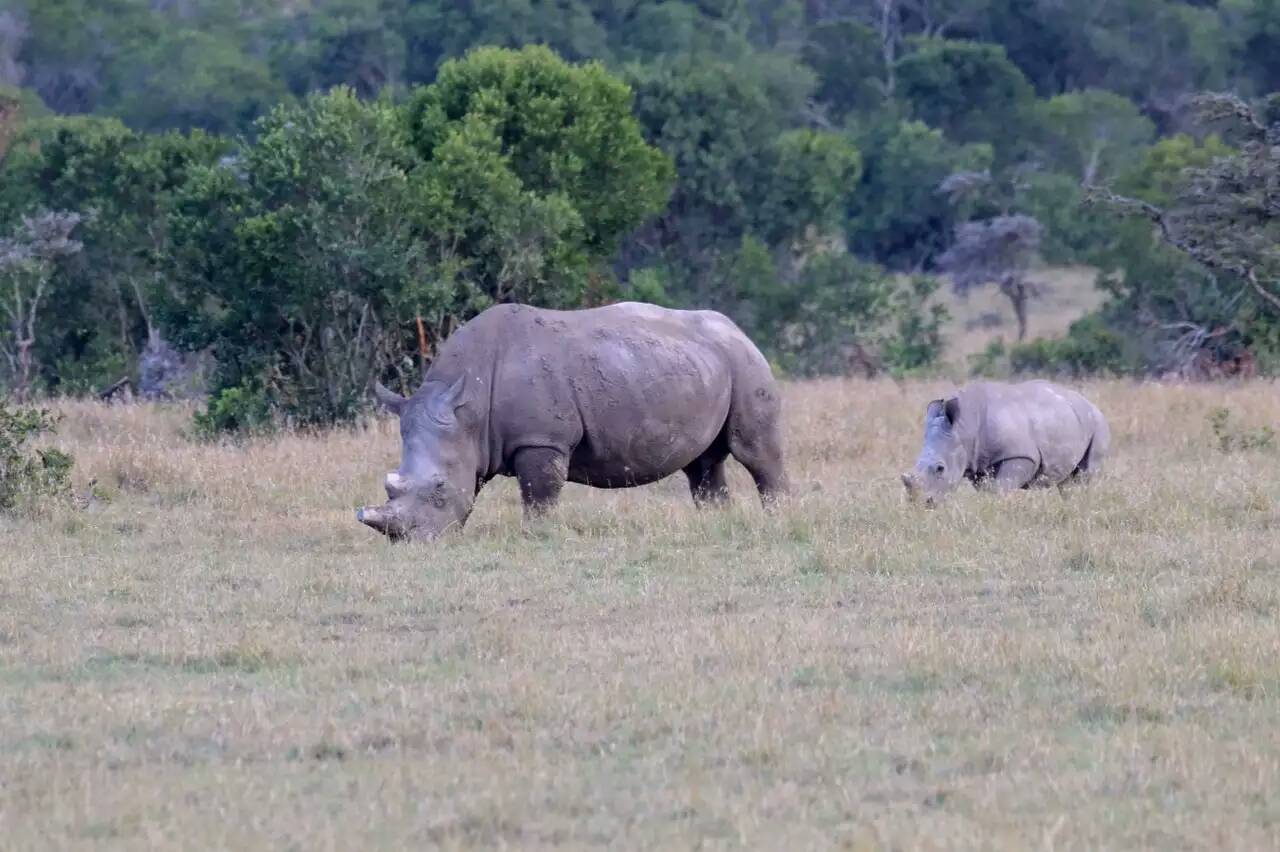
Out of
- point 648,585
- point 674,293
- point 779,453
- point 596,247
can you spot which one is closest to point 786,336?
point 674,293

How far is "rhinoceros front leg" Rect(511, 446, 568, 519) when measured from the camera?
456 inches

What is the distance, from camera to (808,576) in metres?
9.70

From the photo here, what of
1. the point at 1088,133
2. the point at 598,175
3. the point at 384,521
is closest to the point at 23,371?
the point at 598,175

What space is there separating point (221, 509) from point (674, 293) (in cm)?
1422

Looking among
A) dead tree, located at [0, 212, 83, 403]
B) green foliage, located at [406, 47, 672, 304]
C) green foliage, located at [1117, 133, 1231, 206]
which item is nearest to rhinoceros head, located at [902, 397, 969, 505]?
green foliage, located at [406, 47, 672, 304]

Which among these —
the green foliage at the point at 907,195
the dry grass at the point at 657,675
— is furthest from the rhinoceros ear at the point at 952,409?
the green foliage at the point at 907,195

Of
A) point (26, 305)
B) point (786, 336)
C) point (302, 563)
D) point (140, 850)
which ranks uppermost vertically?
point (140, 850)

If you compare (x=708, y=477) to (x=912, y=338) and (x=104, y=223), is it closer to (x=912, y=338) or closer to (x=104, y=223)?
(x=104, y=223)

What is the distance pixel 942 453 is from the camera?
1259 centimetres

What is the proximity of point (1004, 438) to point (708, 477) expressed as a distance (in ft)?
6.30

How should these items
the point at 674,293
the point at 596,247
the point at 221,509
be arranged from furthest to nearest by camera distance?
the point at 674,293, the point at 596,247, the point at 221,509

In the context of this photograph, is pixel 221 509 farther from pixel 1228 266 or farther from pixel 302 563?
pixel 1228 266

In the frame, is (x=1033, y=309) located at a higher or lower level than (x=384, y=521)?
lower

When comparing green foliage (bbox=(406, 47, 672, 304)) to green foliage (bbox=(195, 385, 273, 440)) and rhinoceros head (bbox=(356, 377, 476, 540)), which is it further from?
rhinoceros head (bbox=(356, 377, 476, 540))
